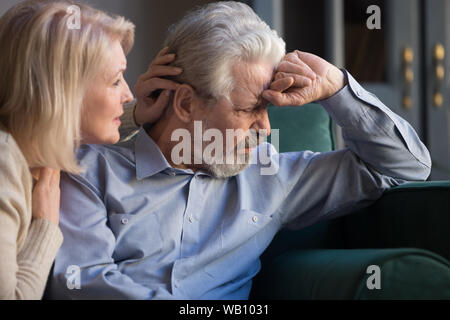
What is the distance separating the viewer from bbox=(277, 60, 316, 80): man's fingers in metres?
1.36

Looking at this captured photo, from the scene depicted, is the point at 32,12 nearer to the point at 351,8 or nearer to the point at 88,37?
the point at 88,37

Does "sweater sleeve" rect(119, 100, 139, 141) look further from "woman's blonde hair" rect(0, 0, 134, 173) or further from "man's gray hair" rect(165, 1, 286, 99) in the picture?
"woman's blonde hair" rect(0, 0, 134, 173)

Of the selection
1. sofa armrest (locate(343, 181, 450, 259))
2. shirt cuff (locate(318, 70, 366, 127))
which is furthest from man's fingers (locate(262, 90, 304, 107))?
sofa armrest (locate(343, 181, 450, 259))

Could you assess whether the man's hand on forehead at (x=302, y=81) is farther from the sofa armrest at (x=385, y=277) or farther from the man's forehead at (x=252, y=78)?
the sofa armrest at (x=385, y=277)

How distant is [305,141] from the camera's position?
5.58ft

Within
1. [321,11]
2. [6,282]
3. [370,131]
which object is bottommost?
[6,282]

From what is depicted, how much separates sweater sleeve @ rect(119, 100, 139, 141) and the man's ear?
0.51ft

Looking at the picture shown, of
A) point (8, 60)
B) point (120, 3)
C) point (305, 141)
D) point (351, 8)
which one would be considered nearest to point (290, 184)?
point (305, 141)

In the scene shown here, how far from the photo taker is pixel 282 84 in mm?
1336

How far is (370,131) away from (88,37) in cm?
68
